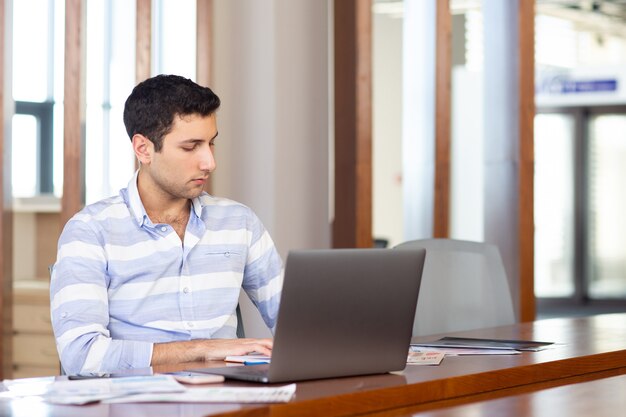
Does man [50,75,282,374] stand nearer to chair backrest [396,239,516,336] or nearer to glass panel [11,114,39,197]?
chair backrest [396,239,516,336]

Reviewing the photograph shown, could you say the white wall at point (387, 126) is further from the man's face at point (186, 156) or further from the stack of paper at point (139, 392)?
the stack of paper at point (139, 392)

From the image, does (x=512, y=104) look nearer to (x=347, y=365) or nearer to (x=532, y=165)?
(x=532, y=165)

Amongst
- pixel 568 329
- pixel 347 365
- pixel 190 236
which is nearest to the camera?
pixel 347 365

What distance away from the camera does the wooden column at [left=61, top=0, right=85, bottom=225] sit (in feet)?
12.3

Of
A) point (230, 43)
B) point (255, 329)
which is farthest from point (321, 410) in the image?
point (230, 43)

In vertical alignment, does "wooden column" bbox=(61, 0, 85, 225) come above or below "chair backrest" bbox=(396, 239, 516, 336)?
above

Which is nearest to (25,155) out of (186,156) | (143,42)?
(143,42)


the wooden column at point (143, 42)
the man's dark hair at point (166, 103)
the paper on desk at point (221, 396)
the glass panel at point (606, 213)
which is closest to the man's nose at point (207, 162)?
the man's dark hair at point (166, 103)

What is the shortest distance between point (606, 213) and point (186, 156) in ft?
35.8

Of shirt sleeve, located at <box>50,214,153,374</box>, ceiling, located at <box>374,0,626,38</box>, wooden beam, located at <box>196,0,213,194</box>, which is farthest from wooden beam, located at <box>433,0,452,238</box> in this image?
ceiling, located at <box>374,0,626,38</box>

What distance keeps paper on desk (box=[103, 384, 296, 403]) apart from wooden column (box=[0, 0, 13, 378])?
1875 mm

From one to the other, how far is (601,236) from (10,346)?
10.4 meters

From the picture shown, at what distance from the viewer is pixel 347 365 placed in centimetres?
214

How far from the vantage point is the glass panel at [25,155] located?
763cm
